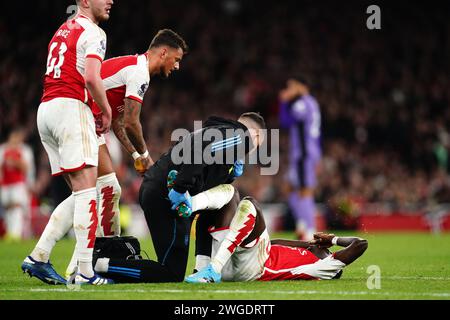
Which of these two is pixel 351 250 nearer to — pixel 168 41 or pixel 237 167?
pixel 237 167

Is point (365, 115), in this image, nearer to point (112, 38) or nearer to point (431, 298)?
point (112, 38)

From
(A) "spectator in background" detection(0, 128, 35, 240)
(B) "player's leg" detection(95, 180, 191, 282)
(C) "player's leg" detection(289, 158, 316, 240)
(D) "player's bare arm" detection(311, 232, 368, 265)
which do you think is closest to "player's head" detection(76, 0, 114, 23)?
(B) "player's leg" detection(95, 180, 191, 282)

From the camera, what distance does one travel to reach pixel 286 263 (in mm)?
7031

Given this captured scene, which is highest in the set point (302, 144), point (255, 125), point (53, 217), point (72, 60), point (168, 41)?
point (168, 41)

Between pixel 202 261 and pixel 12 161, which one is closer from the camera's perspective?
pixel 202 261

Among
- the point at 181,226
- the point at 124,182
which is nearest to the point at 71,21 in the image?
the point at 181,226

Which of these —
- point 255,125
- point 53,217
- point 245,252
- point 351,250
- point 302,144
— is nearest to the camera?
point 245,252

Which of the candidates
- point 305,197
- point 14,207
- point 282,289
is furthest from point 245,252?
point 14,207

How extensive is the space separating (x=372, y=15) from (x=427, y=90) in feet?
8.58

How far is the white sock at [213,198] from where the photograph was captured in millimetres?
6480

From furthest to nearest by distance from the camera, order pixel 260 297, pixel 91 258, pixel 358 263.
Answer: pixel 358 263 < pixel 91 258 < pixel 260 297

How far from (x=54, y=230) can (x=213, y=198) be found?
1.43 metres

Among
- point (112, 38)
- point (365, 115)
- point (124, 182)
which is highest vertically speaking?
point (112, 38)

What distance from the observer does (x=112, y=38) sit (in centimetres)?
2134
